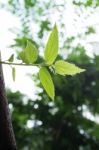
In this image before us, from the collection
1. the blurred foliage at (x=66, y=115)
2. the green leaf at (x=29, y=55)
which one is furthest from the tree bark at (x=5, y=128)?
the blurred foliage at (x=66, y=115)

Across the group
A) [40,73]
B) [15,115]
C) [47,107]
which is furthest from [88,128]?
[40,73]

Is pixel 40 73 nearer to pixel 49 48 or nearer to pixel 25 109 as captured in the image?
pixel 49 48

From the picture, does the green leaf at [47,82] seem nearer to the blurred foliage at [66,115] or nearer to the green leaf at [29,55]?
the green leaf at [29,55]

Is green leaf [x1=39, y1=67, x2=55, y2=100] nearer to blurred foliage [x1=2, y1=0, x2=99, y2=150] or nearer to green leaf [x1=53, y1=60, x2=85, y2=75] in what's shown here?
green leaf [x1=53, y1=60, x2=85, y2=75]

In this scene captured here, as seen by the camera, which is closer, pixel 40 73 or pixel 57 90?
pixel 40 73

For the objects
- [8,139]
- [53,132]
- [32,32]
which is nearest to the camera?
[8,139]

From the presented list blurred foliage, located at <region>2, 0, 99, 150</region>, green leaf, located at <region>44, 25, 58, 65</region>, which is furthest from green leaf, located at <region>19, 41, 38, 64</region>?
blurred foliage, located at <region>2, 0, 99, 150</region>

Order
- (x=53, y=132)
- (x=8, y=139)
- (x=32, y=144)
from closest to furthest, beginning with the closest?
(x=8, y=139) → (x=32, y=144) → (x=53, y=132)

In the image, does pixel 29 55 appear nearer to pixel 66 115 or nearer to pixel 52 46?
pixel 52 46
